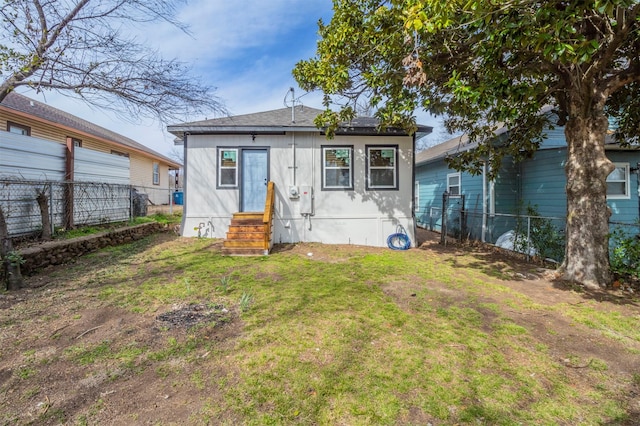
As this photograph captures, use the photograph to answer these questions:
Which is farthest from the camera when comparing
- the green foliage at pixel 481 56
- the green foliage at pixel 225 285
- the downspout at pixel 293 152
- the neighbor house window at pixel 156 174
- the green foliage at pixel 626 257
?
the neighbor house window at pixel 156 174

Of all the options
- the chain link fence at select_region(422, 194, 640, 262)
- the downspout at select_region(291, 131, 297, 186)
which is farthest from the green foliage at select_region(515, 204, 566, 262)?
the downspout at select_region(291, 131, 297, 186)

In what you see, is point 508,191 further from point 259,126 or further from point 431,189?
point 259,126

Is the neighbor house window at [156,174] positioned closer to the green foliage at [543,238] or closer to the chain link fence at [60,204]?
the chain link fence at [60,204]

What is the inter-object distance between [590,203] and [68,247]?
944 cm

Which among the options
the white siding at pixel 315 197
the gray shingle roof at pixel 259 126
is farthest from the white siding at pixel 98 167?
the white siding at pixel 315 197

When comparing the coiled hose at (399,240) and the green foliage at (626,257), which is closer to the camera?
the green foliage at (626,257)

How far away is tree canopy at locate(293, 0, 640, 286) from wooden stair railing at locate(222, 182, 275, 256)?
338cm

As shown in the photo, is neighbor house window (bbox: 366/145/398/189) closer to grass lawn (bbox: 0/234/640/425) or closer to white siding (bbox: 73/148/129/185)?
grass lawn (bbox: 0/234/640/425)

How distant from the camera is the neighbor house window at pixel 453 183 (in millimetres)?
11289

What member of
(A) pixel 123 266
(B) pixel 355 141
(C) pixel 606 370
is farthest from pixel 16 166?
(C) pixel 606 370

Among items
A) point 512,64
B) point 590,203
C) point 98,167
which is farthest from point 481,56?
point 98,167

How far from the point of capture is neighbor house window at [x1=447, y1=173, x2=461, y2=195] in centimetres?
1129

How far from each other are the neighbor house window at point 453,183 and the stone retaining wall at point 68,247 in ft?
36.0

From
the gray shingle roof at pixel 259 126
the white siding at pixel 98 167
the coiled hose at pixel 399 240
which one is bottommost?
the coiled hose at pixel 399 240
